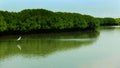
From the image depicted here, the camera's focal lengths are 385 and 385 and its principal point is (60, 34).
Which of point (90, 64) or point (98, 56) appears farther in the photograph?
point (98, 56)

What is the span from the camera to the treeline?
144 feet

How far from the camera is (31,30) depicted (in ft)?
154

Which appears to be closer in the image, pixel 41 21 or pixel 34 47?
pixel 34 47

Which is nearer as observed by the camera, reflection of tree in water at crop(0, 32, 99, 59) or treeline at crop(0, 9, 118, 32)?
reflection of tree in water at crop(0, 32, 99, 59)

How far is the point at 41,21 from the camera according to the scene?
5022 centimetres

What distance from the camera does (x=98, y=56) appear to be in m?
21.2

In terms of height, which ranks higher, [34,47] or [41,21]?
[41,21]

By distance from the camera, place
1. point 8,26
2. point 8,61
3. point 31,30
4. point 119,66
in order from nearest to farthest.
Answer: point 119,66, point 8,61, point 8,26, point 31,30

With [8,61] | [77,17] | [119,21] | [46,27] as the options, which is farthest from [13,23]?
[119,21]

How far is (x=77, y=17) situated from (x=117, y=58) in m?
42.8

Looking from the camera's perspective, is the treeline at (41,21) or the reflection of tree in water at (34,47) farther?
the treeline at (41,21)

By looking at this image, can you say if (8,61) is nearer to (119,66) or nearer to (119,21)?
(119,66)

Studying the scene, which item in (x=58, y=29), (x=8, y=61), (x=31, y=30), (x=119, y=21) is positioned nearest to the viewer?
(x=8, y=61)

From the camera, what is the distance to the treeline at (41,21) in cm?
4403
